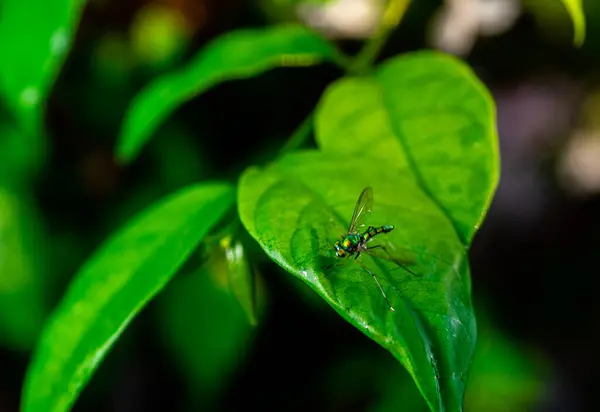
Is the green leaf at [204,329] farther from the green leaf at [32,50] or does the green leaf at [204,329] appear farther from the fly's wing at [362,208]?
the fly's wing at [362,208]

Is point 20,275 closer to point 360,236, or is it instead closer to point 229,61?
point 229,61

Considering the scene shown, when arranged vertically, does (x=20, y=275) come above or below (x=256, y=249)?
below

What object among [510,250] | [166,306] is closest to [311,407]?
[166,306]

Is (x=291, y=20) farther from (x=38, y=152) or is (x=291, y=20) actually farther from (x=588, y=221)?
(x=588, y=221)

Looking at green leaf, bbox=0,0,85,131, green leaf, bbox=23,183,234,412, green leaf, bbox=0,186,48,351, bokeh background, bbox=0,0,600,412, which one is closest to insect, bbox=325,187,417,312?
green leaf, bbox=23,183,234,412

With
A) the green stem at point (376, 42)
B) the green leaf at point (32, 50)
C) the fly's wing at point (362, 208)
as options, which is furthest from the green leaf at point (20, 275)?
the fly's wing at point (362, 208)

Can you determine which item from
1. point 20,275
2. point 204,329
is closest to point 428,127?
point 204,329

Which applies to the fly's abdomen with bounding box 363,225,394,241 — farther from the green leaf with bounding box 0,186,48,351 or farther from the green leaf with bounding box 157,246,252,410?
the green leaf with bounding box 0,186,48,351
